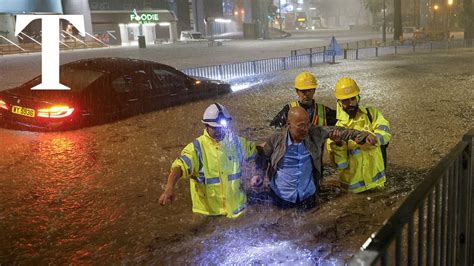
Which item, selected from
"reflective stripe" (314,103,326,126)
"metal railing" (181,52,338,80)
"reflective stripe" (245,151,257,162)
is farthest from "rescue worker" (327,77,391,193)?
"metal railing" (181,52,338,80)

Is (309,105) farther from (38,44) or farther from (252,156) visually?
(38,44)

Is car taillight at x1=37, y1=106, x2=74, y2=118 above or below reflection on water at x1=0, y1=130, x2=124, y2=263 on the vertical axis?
above

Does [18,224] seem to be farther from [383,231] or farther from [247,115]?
[247,115]

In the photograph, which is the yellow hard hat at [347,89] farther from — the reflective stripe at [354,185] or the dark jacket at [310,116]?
the reflective stripe at [354,185]

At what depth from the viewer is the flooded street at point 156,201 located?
4062 millimetres

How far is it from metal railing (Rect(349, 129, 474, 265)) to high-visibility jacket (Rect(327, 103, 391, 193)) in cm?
176

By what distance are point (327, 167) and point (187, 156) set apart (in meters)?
2.78

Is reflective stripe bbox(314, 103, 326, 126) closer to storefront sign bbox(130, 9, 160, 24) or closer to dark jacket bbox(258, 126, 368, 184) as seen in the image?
dark jacket bbox(258, 126, 368, 184)

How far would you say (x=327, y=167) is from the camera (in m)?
6.32

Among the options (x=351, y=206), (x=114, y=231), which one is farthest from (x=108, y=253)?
(x=351, y=206)

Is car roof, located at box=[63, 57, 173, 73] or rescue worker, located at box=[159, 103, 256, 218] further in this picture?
car roof, located at box=[63, 57, 173, 73]

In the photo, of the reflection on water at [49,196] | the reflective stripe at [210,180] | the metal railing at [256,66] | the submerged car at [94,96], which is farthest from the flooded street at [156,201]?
the metal railing at [256,66]

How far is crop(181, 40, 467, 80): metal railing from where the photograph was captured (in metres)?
16.1

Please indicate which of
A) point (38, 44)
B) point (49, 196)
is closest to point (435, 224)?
point (49, 196)
